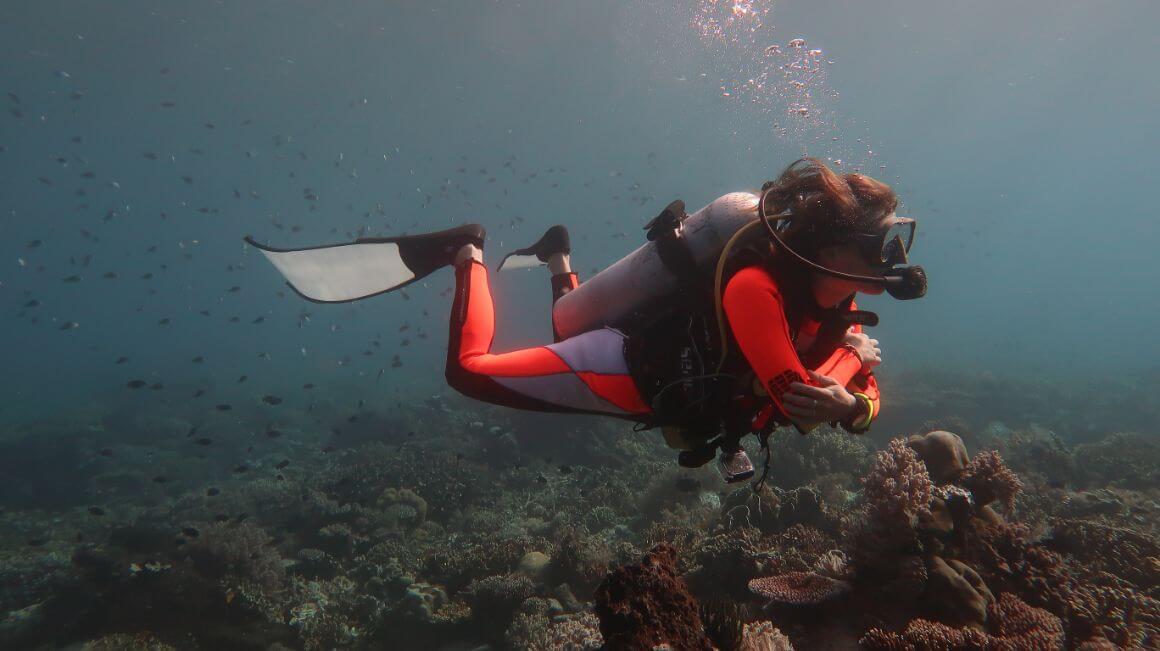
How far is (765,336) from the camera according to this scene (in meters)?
2.44

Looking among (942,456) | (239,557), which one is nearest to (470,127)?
(239,557)

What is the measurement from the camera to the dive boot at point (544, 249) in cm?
538

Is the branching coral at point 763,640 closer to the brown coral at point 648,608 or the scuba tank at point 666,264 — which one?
the brown coral at point 648,608

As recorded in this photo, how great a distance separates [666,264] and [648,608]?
2.06 metres

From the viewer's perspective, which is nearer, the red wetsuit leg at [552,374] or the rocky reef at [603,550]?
the red wetsuit leg at [552,374]

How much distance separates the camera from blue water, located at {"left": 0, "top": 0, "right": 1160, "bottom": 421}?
3666cm

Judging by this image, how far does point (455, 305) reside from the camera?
4461mm

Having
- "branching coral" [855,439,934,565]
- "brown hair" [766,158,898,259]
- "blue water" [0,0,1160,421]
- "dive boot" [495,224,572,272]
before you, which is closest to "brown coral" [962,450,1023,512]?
"branching coral" [855,439,934,565]

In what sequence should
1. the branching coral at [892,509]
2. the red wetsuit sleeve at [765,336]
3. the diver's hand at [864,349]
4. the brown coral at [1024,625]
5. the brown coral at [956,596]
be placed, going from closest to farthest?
the red wetsuit sleeve at [765,336]
the diver's hand at [864,349]
the brown coral at [1024,625]
the brown coral at [956,596]
the branching coral at [892,509]

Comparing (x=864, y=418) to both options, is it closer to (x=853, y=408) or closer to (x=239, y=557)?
(x=853, y=408)

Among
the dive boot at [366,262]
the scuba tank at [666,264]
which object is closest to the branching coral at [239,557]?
the dive boot at [366,262]

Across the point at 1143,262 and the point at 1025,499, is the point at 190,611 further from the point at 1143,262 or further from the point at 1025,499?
the point at 1143,262

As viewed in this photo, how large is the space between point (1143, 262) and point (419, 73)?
10407 inches

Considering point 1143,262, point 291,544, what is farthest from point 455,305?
point 1143,262
